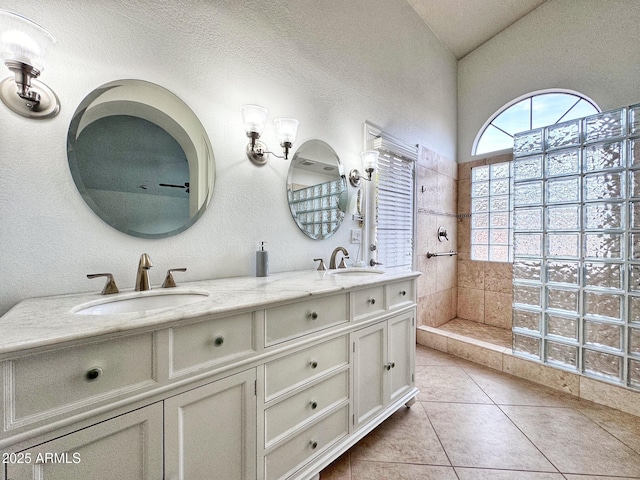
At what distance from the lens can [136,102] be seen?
122cm

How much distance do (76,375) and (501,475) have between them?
6.00ft

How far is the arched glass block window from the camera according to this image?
2708 mm

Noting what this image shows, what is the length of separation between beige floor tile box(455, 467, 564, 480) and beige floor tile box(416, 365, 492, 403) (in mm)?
614

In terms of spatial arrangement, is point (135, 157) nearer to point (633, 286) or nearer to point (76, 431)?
point (76, 431)

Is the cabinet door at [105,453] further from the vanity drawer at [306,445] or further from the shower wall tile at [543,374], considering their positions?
the shower wall tile at [543,374]

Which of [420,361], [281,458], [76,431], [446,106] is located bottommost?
[420,361]

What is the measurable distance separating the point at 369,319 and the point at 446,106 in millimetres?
3068

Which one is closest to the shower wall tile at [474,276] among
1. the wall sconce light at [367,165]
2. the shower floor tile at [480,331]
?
the shower floor tile at [480,331]

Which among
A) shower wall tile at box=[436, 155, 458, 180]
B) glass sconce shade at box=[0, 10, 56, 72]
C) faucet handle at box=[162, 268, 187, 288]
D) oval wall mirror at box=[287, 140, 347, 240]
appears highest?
shower wall tile at box=[436, 155, 458, 180]

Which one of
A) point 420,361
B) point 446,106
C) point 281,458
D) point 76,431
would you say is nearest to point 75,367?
point 76,431

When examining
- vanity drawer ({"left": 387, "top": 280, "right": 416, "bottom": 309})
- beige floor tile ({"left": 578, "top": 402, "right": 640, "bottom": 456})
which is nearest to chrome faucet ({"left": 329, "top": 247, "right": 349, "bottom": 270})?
vanity drawer ({"left": 387, "top": 280, "right": 416, "bottom": 309})

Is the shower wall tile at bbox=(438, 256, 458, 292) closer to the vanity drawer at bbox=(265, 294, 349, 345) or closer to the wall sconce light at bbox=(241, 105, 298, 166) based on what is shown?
the vanity drawer at bbox=(265, 294, 349, 345)

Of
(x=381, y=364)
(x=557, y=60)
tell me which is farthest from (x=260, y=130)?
(x=557, y=60)

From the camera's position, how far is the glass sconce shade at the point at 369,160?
7.15ft
